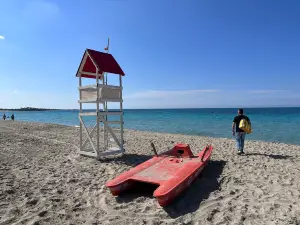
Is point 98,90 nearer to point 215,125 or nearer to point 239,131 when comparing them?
point 239,131

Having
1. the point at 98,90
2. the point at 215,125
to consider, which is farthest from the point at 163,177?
the point at 215,125

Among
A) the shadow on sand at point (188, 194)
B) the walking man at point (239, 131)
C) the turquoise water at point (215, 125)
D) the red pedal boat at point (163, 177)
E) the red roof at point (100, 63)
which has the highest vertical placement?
the red roof at point (100, 63)

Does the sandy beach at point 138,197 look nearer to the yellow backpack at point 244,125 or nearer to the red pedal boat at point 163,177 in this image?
the red pedal boat at point 163,177

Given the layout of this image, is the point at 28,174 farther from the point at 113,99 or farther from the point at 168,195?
the point at 168,195

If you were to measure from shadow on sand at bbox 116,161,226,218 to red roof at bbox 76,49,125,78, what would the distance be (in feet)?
17.1

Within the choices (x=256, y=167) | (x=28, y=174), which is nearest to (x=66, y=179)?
(x=28, y=174)

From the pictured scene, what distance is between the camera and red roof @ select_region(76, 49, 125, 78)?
972 centimetres

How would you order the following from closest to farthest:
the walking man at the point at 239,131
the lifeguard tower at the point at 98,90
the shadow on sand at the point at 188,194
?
the shadow on sand at the point at 188,194 → the lifeguard tower at the point at 98,90 → the walking man at the point at 239,131

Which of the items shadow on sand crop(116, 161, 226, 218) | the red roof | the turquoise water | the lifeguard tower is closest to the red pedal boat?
shadow on sand crop(116, 161, 226, 218)

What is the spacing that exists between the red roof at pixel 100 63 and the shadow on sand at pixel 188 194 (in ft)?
17.1

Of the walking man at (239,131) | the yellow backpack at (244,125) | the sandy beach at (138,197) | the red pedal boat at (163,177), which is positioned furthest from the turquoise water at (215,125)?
the red pedal boat at (163,177)

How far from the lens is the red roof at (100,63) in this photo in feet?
31.9

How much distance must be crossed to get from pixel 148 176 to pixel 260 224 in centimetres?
275

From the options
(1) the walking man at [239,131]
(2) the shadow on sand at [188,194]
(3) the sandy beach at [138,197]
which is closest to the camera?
(3) the sandy beach at [138,197]
